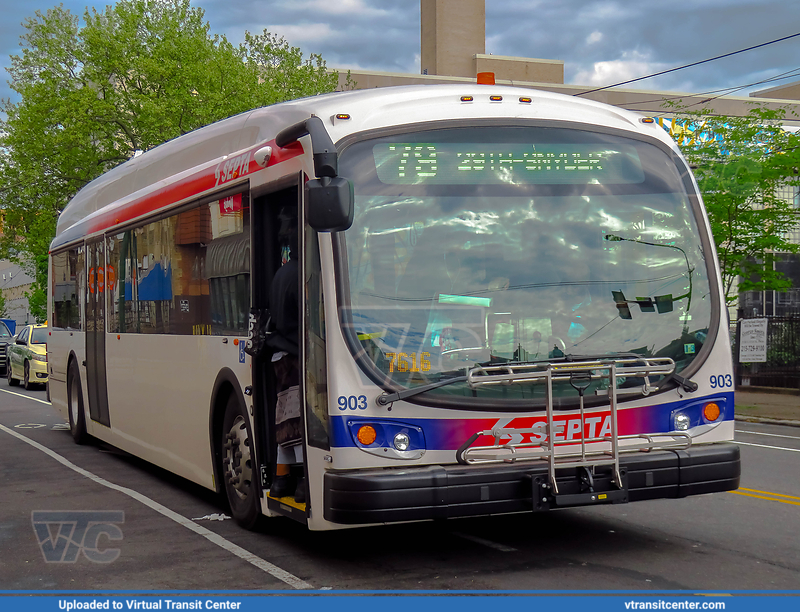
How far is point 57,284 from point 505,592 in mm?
11129

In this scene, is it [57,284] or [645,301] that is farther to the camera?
[57,284]

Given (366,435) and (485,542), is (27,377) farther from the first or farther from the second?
(366,435)

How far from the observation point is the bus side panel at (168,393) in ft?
27.6

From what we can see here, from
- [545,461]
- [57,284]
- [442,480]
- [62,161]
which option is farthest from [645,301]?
[62,161]

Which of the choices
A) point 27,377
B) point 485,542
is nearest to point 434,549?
point 485,542

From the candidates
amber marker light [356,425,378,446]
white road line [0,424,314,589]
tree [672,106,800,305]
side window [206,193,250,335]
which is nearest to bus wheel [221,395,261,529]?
white road line [0,424,314,589]

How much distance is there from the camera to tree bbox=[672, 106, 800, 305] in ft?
69.3

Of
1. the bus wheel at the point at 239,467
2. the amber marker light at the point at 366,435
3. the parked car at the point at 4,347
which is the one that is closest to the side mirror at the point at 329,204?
the amber marker light at the point at 366,435

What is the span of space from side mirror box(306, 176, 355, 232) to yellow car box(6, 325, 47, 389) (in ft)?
75.6

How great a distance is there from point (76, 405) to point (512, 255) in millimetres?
9439

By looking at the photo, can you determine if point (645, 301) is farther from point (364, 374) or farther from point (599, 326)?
point (364, 374)

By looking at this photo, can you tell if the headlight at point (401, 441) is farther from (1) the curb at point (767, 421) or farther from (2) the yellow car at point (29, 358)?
(2) the yellow car at point (29, 358)

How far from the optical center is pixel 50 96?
3972cm

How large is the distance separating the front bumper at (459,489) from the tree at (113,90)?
32182 mm
